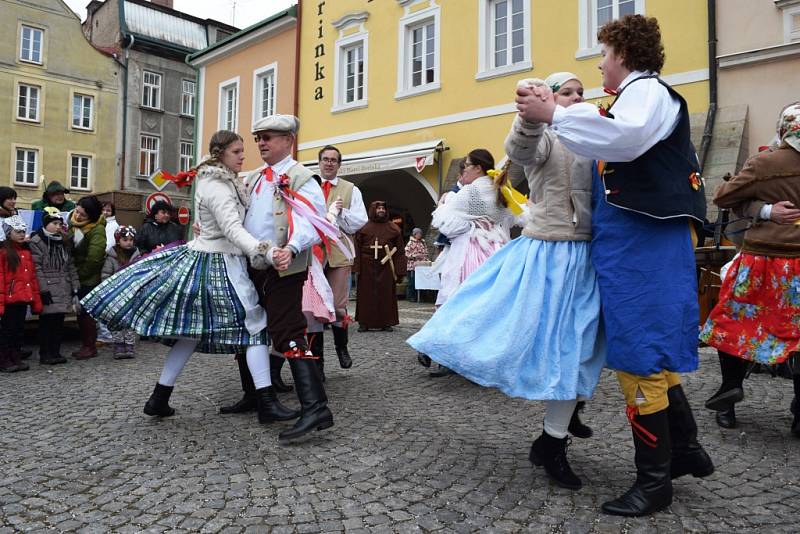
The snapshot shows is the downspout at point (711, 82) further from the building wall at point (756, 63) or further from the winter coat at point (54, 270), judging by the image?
the winter coat at point (54, 270)

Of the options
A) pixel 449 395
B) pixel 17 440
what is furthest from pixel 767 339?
pixel 17 440

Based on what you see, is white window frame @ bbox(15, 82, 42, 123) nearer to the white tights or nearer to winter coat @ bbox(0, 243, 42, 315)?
winter coat @ bbox(0, 243, 42, 315)

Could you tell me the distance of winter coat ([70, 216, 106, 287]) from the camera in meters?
6.98

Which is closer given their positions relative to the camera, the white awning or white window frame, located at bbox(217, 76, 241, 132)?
the white awning

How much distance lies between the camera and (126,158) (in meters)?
33.3

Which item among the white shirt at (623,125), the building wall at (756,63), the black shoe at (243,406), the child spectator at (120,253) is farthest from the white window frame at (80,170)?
the white shirt at (623,125)

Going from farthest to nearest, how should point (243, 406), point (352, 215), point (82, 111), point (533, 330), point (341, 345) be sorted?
1. point (82, 111)
2. point (341, 345)
3. point (352, 215)
4. point (243, 406)
5. point (533, 330)

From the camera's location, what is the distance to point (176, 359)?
3.89m

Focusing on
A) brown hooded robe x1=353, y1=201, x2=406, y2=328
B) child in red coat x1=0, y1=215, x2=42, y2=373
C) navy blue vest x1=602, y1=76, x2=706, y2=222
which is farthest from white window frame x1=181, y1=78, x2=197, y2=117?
navy blue vest x1=602, y1=76, x2=706, y2=222

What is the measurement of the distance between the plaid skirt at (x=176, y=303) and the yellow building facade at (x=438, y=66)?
9678 mm

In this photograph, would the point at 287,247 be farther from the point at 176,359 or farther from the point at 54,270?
the point at 54,270

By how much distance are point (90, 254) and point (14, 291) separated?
3.43 ft

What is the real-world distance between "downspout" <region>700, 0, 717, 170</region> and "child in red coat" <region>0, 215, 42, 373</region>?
30.9 ft

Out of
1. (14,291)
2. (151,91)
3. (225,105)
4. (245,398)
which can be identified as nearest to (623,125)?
(245,398)
